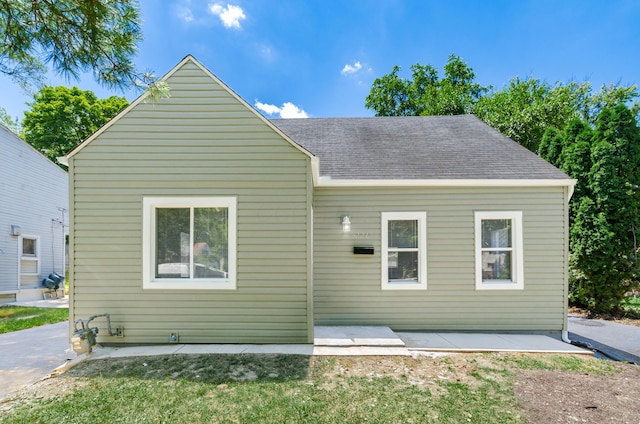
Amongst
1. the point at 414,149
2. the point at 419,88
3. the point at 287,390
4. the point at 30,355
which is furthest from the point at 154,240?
the point at 419,88

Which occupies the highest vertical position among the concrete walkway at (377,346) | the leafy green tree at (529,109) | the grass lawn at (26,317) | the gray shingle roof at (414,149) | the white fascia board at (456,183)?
the leafy green tree at (529,109)

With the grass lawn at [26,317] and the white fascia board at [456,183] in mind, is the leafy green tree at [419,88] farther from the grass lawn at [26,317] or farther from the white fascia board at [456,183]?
the grass lawn at [26,317]

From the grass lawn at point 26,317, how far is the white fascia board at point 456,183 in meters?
7.97

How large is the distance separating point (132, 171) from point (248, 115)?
87.1 inches

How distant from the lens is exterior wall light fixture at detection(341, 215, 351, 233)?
5961 mm

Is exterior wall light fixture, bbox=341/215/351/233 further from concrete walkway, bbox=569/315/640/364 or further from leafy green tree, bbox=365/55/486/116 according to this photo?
leafy green tree, bbox=365/55/486/116

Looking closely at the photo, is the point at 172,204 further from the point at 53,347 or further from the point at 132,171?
the point at 53,347

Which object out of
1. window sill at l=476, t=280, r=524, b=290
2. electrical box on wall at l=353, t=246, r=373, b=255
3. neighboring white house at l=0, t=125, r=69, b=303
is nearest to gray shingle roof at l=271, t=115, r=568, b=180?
electrical box on wall at l=353, t=246, r=373, b=255

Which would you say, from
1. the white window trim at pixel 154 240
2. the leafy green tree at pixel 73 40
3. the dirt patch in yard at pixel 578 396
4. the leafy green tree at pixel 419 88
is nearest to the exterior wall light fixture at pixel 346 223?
the white window trim at pixel 154 240

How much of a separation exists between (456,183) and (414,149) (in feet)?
5.34

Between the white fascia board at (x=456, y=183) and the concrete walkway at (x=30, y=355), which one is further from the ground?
the white fascia board at (x=456, y=183)

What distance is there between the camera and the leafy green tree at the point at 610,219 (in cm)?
747

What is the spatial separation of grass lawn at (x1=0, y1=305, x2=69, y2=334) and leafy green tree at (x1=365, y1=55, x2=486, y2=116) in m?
21.5

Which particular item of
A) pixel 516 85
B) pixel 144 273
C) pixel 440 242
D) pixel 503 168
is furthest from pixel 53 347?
pixel 516 85
